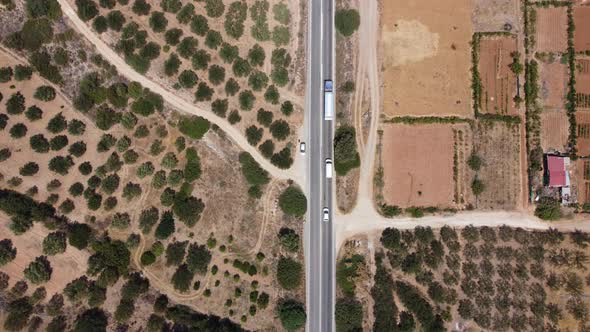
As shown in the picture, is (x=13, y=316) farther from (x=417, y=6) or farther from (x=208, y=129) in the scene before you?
(x=417, y=6)

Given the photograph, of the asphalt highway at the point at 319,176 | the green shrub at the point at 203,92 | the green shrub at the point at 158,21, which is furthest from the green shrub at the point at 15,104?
the asphalt highway at the point at 319,176

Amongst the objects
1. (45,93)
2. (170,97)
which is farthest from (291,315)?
(45,93)

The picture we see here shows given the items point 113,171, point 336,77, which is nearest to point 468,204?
point 336,77

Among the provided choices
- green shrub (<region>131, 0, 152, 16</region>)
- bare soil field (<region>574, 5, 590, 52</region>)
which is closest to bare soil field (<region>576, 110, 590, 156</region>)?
bare soil field (<region>574, 5, 590, 52</region>)

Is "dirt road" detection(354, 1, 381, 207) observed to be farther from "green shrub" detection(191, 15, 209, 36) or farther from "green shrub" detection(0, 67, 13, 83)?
"green shrub" detection(0, 67, 13, 83)

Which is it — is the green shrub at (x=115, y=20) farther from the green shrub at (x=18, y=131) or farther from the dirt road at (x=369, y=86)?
the dirt road at (x=369, y=86)
